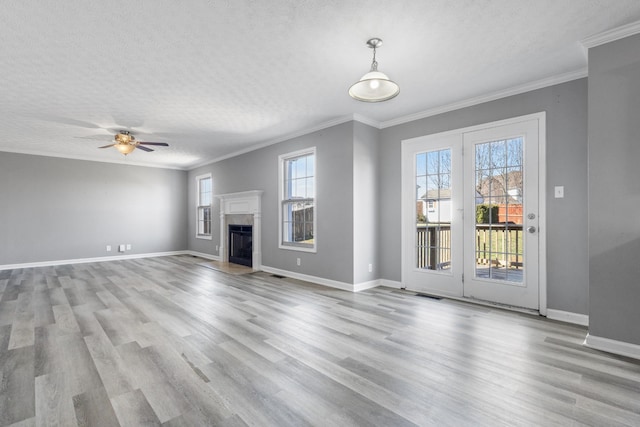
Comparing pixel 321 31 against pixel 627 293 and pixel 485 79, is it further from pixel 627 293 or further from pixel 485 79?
pixel 627 293

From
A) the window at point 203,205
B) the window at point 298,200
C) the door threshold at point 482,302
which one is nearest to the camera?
the door threshold at point 482,302

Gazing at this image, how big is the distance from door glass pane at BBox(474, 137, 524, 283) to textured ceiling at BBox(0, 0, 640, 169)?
2.45ft

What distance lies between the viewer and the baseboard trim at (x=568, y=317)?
10.2ft

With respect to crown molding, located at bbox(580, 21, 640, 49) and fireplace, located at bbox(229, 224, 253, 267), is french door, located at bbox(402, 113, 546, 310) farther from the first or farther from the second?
fireplace, located at bbox(229, 224, 253, 267)

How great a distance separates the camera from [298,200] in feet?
18.2

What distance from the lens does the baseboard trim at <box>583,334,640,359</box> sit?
94.6 inches

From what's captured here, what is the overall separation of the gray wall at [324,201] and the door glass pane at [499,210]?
1.72 m

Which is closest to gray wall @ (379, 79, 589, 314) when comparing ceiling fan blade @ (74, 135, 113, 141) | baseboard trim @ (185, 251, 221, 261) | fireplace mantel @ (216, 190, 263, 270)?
fireplace mantel @ (216, 190, 263, 270)

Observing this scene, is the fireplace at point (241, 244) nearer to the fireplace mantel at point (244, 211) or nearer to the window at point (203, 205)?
the fireplace mantel at point (244, 211)

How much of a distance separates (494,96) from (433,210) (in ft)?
5.27

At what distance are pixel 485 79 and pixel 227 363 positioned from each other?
3801 mm

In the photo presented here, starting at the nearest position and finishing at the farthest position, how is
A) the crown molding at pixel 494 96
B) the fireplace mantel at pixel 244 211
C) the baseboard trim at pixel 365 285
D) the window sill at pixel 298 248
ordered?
the crown molding at pixel 494 96, the baseboard trim at pixel 365 285, the window sill at pixel 298 248, the fireplace mantel at pixel 244 211

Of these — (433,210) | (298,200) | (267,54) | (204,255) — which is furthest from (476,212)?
(204,255)

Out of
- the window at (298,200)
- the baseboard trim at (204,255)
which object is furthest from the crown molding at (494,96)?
the baseboard trim at (204,255)
